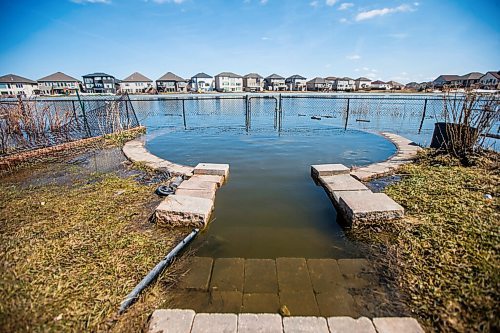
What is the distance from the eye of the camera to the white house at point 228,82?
7719 cm

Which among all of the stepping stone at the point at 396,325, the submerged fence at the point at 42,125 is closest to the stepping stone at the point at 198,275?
the stepping stone at the point at 396,325

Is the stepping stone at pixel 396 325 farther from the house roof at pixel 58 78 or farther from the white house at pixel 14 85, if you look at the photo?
the house roof at pixel 58 78

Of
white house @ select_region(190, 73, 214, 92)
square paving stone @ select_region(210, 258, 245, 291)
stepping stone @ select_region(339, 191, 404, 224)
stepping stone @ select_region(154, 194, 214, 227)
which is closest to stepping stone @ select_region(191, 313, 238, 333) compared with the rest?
square paving stone @ select_region(210, 258, 245, 291)

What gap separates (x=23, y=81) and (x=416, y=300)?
9082 cm

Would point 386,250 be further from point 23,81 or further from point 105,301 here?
point 23,81

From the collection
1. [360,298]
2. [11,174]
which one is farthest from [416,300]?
[11,174]

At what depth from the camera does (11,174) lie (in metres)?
4.64

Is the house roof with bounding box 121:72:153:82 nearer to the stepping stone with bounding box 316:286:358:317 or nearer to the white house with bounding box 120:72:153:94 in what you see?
the white house with bounding box 120:72:153:94

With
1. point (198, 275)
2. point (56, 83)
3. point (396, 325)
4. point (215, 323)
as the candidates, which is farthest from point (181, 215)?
point (56, 83)

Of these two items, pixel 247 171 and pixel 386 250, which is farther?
pixel 247 171

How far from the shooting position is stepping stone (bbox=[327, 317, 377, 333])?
1.47m

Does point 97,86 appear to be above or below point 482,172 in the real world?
above

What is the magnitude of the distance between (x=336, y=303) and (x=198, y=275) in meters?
1.14

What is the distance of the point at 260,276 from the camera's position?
79.8 inches
